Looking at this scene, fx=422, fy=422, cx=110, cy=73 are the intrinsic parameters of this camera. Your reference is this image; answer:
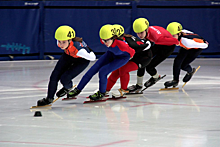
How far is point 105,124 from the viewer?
14.8 feet

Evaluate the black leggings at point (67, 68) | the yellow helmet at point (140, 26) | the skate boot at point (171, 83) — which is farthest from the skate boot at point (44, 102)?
the skate boot at point (171, 83)

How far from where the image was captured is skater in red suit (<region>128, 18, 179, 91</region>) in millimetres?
6715

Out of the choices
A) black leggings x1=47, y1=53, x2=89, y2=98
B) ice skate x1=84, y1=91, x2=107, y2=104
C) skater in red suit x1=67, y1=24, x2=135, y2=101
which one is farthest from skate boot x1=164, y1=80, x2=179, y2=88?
black leggings x1=47, y1=53, x2=89, y2=98

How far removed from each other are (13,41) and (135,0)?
13.5 ft

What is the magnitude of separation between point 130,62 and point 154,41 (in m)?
0.73

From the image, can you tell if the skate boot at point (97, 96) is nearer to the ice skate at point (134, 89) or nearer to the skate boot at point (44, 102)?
the skate boot at point (44, 102)

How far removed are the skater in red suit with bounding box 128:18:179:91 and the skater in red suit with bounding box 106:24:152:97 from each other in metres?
0.24

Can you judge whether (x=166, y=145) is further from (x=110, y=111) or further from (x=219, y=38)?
(x=219, y=38)

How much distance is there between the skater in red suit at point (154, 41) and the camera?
22.0ft

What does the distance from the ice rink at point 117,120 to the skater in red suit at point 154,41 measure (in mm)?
270

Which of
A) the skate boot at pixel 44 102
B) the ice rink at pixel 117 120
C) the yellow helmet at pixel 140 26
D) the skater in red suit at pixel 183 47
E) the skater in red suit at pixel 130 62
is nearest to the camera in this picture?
the ice rink at pixel 117 120

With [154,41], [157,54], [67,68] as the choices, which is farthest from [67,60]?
[157,54]

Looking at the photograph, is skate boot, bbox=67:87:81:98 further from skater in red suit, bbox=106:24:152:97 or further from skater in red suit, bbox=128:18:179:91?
skater in red suit, bbox=128:18:179:91

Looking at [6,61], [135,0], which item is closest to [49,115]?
[6,61]
